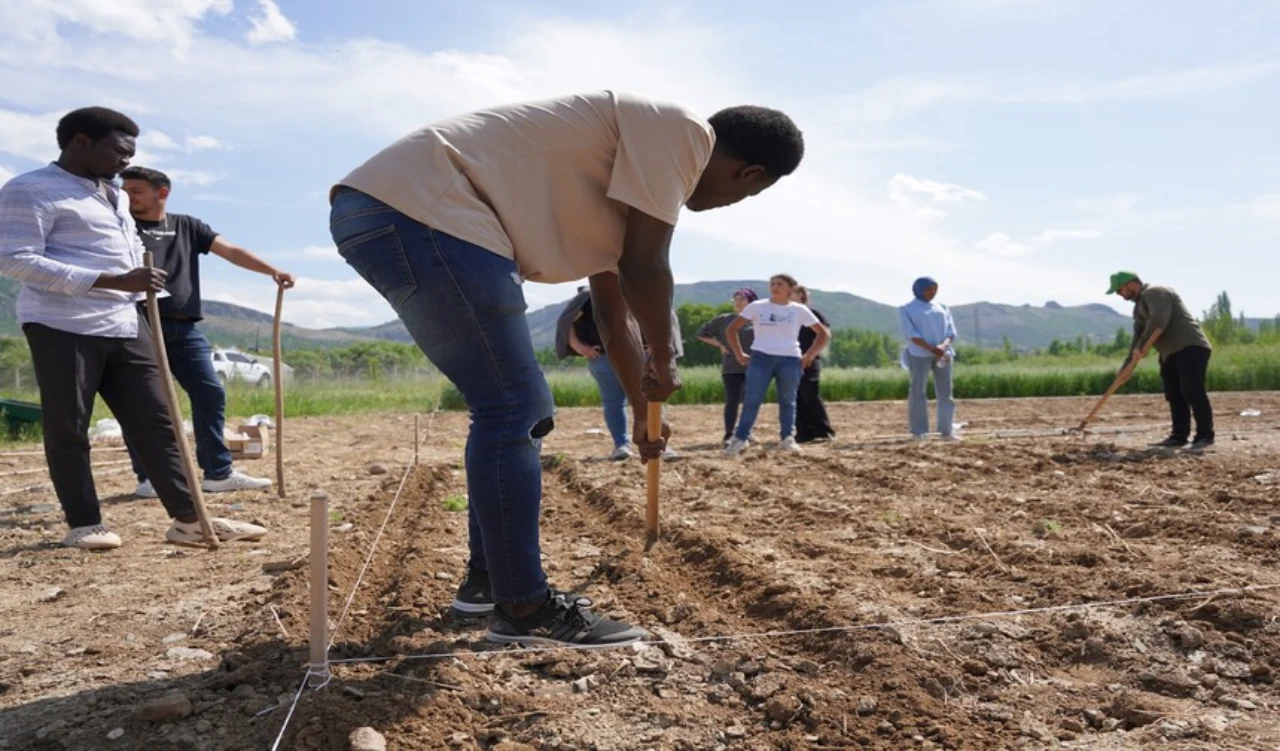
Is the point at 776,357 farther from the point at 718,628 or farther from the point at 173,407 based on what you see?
the point at 718,628

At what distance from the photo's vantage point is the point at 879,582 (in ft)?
11.7

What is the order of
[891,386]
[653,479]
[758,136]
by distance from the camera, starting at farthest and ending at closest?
[891,386]
[653,479]
[758,136]

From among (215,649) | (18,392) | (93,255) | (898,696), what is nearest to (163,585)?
(215,649)

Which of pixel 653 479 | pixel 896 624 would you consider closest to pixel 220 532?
pixel 653 479

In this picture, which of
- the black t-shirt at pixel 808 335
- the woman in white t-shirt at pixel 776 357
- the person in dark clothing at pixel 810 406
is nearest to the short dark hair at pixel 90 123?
the woman in white t-shirt at pixel 776 357

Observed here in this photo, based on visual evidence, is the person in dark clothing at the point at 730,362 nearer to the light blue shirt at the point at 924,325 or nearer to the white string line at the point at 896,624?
the light blue shirt at the point at 924,325

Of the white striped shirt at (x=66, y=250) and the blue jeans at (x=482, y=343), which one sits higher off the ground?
the white striped shirt at (x=66, y=250)

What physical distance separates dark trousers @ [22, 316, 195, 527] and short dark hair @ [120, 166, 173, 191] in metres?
1.37

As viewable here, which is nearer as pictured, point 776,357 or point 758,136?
point 758,136

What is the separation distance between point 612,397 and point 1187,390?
4.73 m

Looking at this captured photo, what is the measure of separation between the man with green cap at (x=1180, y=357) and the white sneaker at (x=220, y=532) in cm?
711

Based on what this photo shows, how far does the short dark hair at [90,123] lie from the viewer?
13.4ft

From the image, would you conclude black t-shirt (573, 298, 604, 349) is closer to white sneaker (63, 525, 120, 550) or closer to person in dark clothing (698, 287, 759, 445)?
person in dark clothing (698, 287, 759, 445)

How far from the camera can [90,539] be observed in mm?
4277
